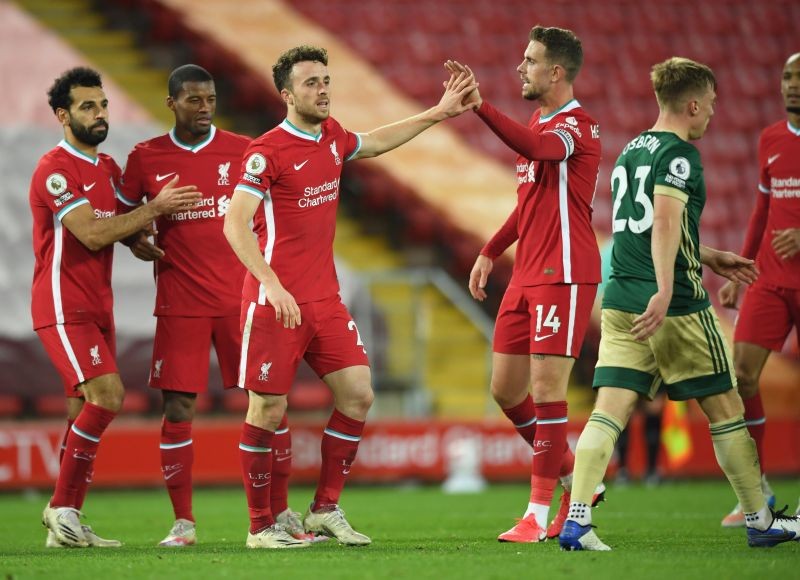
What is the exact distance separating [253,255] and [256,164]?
46 centimetres

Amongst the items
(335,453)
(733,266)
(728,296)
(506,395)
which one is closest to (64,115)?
(335,453)

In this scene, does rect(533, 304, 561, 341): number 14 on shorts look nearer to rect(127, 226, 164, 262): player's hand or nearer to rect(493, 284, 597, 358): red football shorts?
rect(493, 284, 597, 358): red football shorts

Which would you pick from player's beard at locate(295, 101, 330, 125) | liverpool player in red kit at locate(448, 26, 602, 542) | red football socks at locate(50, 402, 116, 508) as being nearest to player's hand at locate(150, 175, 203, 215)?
player's beard at locate(295, 101, 330, 125)

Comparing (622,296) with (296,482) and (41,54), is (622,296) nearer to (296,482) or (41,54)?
(296,482)

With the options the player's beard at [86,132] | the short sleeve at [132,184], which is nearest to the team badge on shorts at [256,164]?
the short sleeve at [132,184]

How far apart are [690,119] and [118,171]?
3.21 m

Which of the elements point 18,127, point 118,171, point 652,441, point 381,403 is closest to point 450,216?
point 381,403

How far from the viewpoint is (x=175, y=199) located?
22.0 feet

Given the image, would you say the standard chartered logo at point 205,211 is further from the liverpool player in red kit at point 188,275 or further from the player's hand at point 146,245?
the player's hand at point 146,245

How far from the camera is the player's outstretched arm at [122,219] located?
6.73 metres

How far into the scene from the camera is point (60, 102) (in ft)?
23.1

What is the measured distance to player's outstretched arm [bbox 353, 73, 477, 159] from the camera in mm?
6484

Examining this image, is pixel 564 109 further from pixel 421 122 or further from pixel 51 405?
pixel 51 405

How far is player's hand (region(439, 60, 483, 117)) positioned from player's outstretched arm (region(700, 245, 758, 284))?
4.53 feet
